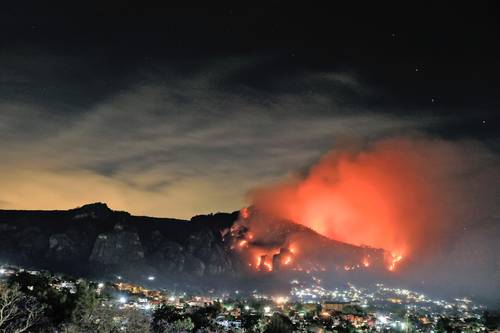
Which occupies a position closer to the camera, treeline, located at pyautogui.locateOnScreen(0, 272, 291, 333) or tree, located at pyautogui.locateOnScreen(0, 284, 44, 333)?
tree, located at pyautogui.locateOnScreen(0, 284, 44, 333)

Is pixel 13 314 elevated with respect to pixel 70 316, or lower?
elevated

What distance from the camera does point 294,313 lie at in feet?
443

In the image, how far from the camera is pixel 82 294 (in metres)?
67.4

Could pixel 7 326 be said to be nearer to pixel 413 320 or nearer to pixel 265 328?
pixel 265 328

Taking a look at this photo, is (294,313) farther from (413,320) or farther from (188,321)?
(188,321)

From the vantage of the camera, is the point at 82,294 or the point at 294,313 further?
the point at 294,313

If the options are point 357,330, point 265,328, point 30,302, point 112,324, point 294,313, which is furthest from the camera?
point 294,313

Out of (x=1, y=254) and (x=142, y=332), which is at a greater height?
(x=1, y=254)

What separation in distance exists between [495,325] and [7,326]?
138167mm

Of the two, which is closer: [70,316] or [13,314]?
[13,314]

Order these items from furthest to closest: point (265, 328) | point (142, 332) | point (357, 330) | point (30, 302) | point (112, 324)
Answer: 1. point (357, 330)
2. point (265, 328)
3. point (30, 302)
4. point (112, 324)
5. point (142, 332)

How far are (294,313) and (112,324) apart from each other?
96708 millimetres

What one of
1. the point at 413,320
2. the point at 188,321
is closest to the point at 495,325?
the point at 413,320

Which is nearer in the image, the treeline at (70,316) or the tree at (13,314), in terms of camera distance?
the tree at (13,314)
